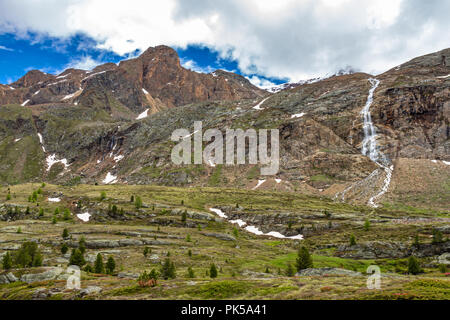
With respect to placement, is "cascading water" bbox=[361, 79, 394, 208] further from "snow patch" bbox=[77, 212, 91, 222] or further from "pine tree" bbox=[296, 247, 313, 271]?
"snow patch" bbox=[77, 212, 91, 222]

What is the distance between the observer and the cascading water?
415 feet

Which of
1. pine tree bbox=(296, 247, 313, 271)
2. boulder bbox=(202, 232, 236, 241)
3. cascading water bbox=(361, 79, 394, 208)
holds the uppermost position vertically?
cascading water bbox=(361, 79, 394, 208)

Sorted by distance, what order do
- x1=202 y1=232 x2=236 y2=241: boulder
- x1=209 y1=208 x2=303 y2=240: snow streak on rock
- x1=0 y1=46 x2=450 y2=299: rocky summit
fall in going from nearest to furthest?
x1=0 y1=46 x2=450 y2=299: rocky summit, x1=202 y1=232 x2=236 y2=241: boulder, x1=209 y1=208 x2=303 y2=240: snow streak on rock

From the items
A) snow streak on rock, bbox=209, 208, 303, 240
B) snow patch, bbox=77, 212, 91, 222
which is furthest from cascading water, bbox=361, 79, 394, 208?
snow patch, bbox=77, 212, 91, 222

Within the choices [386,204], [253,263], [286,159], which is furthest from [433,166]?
[253,263]

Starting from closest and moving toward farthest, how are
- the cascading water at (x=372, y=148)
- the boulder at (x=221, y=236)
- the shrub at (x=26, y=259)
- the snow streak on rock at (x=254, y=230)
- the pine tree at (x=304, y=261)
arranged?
1. the shrub at (x=26, y=259)
2. the pine tree at (x=304, y=261)
3. the boulder at (x=221, y=236)
4. the snow streak on rock at (x=254, y=230)
5. the cascading water at (x=372, y=148)

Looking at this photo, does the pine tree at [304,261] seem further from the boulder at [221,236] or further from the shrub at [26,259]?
the boulder at [221,236]

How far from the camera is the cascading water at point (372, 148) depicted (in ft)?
415

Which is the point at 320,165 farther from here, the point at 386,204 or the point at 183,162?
the point at 183,162

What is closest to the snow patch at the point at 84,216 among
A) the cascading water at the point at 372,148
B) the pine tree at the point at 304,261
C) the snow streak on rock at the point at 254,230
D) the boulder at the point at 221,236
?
the boulder at the point at 221,236

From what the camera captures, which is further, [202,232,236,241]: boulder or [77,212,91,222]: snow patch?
[77,212,91,222]: snow patch

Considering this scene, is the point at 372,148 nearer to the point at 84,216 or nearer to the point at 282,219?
the point at 282,219

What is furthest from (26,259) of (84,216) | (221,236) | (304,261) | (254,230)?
(254,230)
